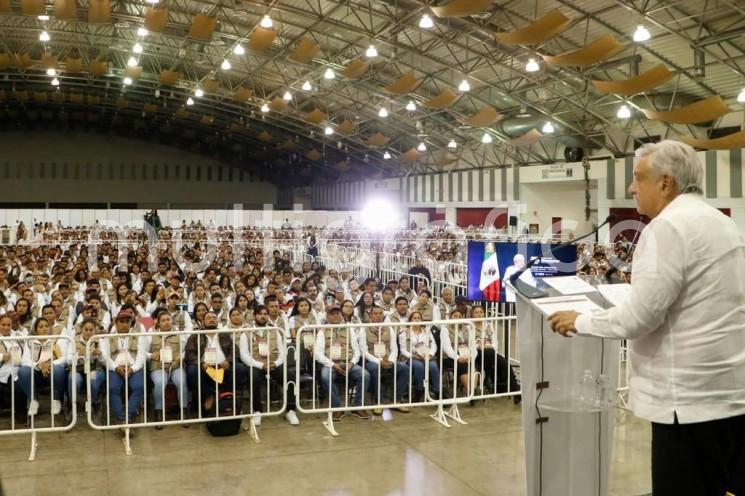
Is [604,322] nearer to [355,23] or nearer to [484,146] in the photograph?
[355,23]

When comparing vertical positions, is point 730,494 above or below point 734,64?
below

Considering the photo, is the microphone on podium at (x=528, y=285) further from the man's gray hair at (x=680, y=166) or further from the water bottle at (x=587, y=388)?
the water bottle at (x=587, y=388)

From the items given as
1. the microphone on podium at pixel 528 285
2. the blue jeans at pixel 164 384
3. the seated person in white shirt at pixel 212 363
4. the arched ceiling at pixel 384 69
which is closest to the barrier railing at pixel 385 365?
the seated person in white shirt at pixel 212 363

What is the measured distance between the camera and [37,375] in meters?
5.98

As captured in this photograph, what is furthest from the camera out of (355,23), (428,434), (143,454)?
(355,23)

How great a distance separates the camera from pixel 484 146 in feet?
106

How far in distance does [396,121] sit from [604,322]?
3071 cm

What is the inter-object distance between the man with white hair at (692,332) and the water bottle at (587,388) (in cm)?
96

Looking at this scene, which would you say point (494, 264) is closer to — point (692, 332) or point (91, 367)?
point (91, 367)

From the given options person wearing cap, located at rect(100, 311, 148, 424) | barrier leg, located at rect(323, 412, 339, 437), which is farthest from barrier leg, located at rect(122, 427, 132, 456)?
barrier leg, located at rect(323, 412, 339, 437)

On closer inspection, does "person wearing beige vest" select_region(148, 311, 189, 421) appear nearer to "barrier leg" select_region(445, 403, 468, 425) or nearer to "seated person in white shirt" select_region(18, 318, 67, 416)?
"seated person in white shirt" select_region(18, 318, 67, 416)

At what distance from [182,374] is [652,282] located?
4839 mm

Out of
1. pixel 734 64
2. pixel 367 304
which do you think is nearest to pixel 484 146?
pixel 734 64

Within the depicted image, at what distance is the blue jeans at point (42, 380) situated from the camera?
5.70m
